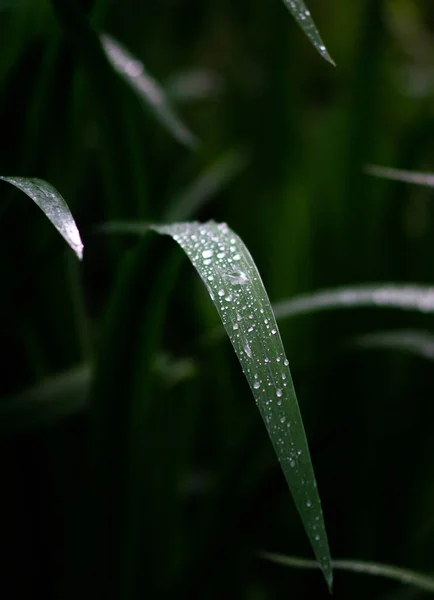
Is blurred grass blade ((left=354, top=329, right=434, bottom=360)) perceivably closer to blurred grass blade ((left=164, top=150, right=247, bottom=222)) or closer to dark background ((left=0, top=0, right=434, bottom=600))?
dark background ((left=0, top=0, right=434, bottom=600))

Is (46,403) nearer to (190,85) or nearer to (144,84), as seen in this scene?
Answer: (144,84)

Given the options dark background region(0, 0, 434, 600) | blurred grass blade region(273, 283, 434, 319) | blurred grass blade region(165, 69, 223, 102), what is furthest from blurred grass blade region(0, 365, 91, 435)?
blurred grass blade region(165, 69, 223, 102)

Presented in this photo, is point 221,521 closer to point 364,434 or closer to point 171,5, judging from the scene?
point 364,434

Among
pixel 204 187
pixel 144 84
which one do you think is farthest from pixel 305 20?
pixel 204 187

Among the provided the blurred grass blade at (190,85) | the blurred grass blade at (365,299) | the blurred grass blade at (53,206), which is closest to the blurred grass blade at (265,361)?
the blurred grass blade at (53,206)

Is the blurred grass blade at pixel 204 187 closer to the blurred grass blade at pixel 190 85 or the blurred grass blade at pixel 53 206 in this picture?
the blurred grass blade at pixel 190 85
